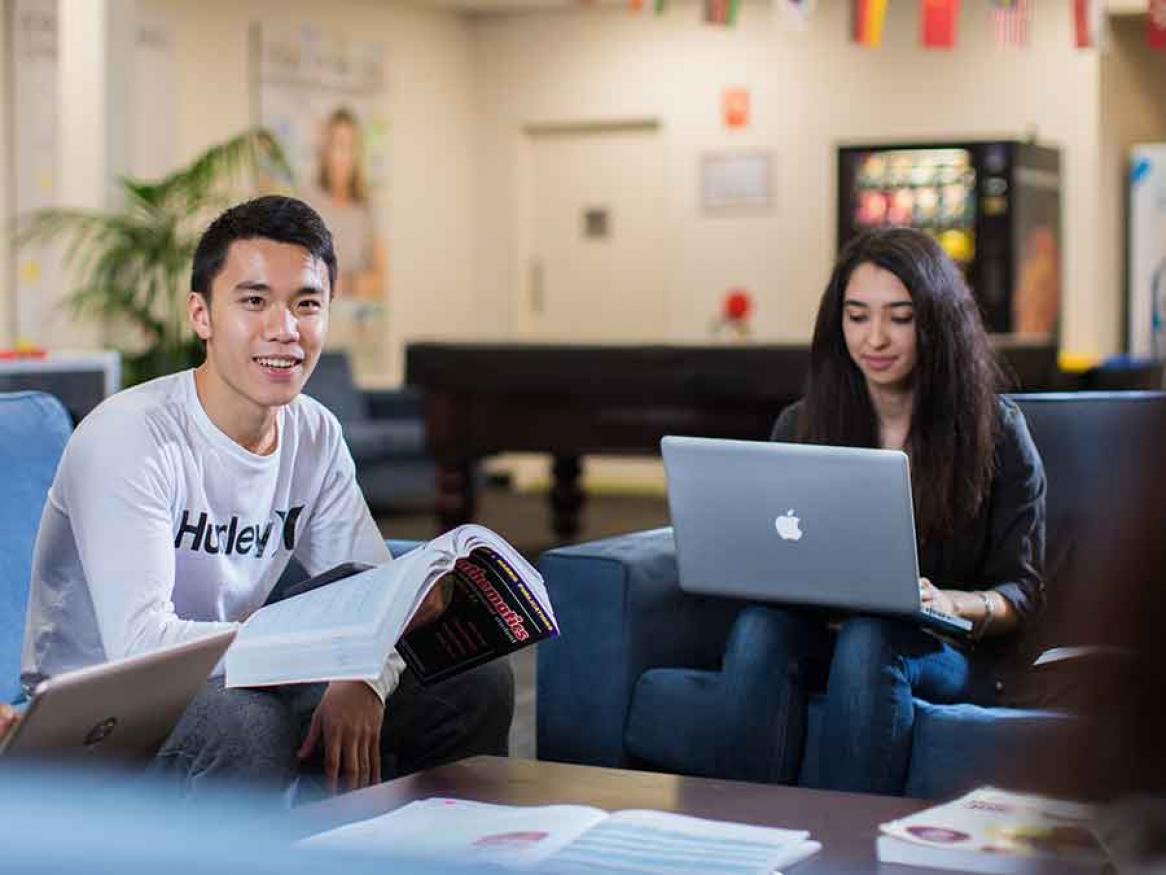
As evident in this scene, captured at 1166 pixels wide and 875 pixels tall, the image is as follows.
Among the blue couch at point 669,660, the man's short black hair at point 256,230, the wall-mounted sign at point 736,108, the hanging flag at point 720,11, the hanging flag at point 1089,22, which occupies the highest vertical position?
the wall-mounted sign at point 736,108

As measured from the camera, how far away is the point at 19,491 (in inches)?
101

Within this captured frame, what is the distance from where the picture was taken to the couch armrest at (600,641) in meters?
2.83

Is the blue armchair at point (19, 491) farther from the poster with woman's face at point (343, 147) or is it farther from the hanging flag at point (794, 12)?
the poster with woman's face at point (343, 147)

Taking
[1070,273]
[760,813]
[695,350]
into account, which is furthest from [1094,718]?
[1070,273]

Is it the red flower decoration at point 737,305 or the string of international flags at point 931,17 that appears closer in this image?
the string of international flags at point 931,17

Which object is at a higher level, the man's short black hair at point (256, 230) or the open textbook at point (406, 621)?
the man's short black hair at point (256, 230)

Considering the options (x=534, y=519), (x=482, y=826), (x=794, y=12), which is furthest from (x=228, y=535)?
A: (x=534, y=519)

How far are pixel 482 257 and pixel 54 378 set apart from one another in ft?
18.5

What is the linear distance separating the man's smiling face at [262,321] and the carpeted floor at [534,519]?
463cm

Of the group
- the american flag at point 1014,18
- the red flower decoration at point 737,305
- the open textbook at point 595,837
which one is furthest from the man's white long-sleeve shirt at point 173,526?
the red flower decoration at point 737,305

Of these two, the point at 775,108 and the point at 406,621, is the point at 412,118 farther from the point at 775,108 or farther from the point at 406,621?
the point at 406,621

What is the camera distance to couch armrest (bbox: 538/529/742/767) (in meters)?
2.83

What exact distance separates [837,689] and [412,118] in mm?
8170

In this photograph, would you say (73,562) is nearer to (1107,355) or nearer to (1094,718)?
(1094,718)
